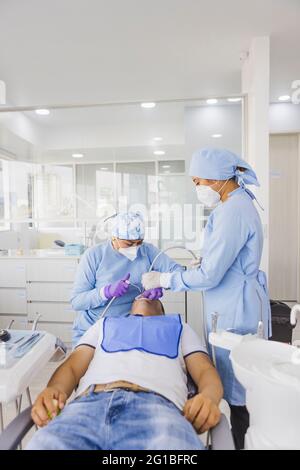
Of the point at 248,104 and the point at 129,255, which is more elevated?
the point at 248,104

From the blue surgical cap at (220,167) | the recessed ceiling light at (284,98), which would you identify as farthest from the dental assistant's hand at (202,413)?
the recessed ceiling light at (284,98)

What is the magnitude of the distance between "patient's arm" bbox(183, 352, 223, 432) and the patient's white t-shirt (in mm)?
46

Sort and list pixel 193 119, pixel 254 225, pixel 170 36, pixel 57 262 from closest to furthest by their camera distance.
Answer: pixel 254 225
pixel 170 36
pixel 57 262
pixel 193 119

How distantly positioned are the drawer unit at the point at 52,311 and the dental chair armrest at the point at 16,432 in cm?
180

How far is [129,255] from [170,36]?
5.32 ft

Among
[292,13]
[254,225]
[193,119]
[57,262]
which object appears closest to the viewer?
[254,225]

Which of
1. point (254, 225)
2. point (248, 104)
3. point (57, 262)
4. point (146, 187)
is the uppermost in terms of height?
point (248, 104)

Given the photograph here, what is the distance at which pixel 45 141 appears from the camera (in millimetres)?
3883

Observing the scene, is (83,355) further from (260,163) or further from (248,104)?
(248,104)

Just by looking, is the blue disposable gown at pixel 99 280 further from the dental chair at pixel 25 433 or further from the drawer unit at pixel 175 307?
the drawer unit at pixel 175 307

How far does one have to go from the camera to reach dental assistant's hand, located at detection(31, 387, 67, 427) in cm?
98

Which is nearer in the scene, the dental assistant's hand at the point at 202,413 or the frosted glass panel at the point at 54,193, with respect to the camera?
the dental assistant's hand at the point at 202,413

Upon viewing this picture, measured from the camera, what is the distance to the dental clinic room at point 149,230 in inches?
38.0
